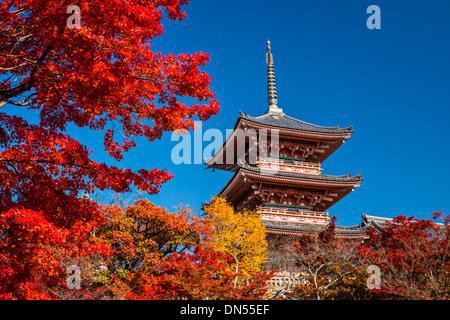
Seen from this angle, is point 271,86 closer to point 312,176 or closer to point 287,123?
point 287,123

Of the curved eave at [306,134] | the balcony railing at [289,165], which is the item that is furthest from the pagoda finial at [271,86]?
the balcony railing at [289,165]

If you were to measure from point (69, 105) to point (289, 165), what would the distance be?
16.6 m

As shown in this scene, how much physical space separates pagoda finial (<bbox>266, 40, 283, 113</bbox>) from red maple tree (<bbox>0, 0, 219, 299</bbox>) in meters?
19.7

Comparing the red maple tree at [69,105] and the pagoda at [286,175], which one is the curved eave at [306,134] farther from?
the red maple tree at [69,105]

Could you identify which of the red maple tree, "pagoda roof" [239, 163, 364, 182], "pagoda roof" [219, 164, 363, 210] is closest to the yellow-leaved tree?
"pagoda roof" [219, 164, 363, 210]

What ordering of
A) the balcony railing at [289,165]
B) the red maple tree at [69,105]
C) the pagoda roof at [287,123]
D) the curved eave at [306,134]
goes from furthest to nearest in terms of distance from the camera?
the pagoda roof at [287,123] → the curved eave at [306,134] → the balcony railing at [289,165] → the red maple tree at [69,105]

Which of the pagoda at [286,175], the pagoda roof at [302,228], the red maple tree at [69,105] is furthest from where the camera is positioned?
the pagoda at [286,175]

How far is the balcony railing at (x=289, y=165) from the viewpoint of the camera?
22.8m

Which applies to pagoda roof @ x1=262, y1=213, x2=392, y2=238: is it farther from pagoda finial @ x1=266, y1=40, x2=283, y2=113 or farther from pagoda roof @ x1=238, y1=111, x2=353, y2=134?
pagoda finial @ x1=266, y1=40, x2=283, y2=113

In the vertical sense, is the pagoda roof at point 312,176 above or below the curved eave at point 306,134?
below

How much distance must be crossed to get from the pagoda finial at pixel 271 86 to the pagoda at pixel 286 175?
132 cm

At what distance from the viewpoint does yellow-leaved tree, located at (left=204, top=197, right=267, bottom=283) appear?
16.9 m

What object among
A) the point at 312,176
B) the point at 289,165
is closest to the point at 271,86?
the point at 289,165
